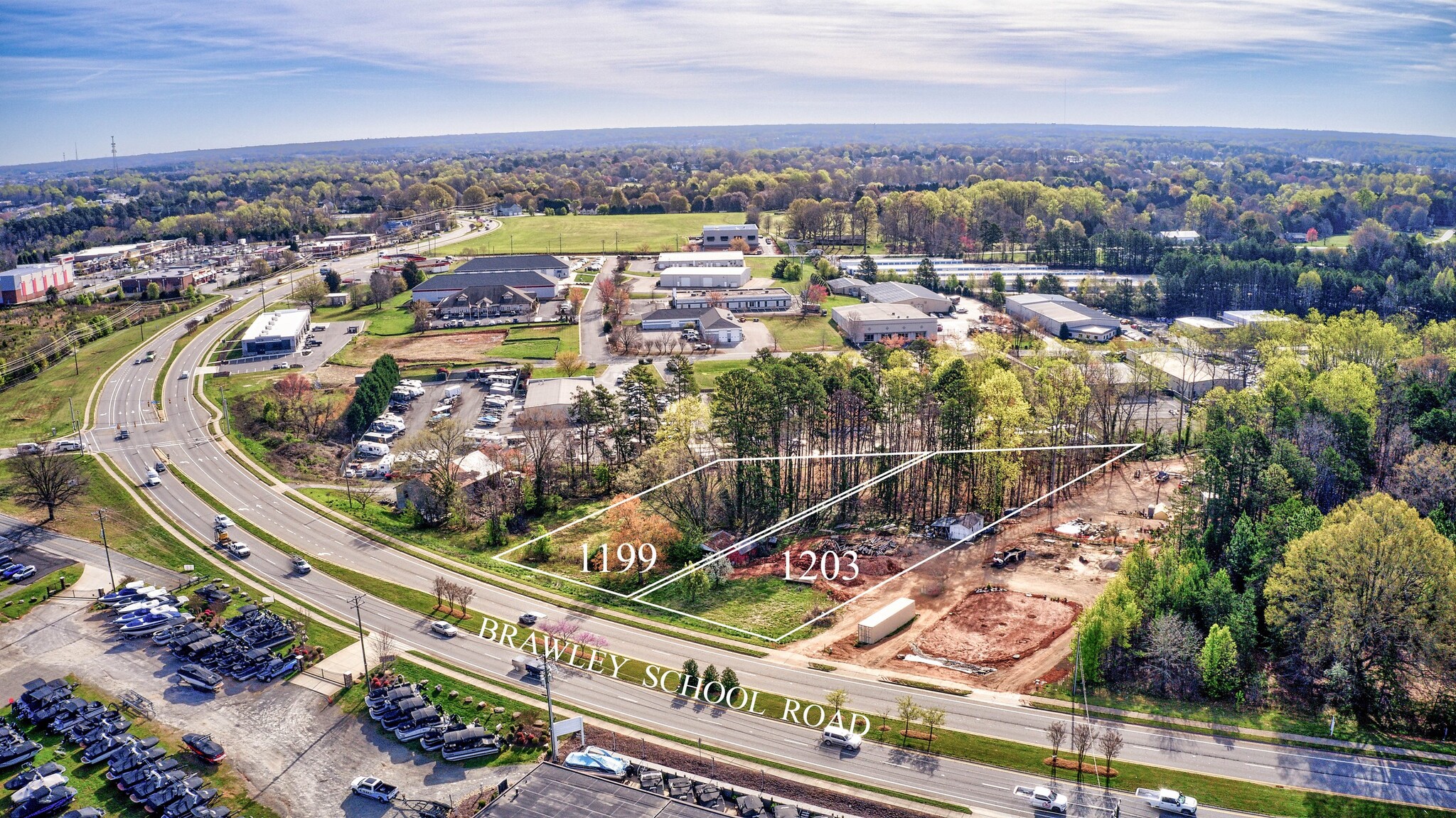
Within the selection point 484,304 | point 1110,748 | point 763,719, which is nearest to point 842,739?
point 763,719

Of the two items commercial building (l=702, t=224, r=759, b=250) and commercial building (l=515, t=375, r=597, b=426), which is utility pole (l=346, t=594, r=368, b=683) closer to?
commercial building (l=515, t=375, r=597, b=426)

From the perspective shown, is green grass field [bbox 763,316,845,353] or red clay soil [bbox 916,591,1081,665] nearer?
red clay soil [bbox 916,591,1081,665]

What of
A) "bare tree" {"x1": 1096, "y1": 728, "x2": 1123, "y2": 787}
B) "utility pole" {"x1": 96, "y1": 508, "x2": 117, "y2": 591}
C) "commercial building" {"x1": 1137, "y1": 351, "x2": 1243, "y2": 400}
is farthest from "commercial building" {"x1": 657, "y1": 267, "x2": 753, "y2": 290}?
"bare tree" {"x1": 1096, "y1": 728, "x2": 1123, "y2": 787}

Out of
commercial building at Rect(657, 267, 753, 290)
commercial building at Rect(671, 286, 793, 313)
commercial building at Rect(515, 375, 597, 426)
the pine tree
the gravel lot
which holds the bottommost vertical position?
the gravel lot

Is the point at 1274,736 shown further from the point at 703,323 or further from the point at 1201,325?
the point at 1201,325

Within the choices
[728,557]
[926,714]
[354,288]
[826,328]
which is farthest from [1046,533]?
[354,288]

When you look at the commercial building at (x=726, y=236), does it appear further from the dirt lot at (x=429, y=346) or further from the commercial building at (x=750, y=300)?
the dirt lot at (x=429, y=346)

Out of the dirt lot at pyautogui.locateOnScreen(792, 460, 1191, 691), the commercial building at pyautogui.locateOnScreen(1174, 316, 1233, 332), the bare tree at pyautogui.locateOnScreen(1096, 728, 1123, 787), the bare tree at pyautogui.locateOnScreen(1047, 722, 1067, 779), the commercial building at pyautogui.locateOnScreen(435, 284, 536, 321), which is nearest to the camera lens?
the bare tree at pyautogui.locateOnScreen(1096, 728, 1123, 787)
